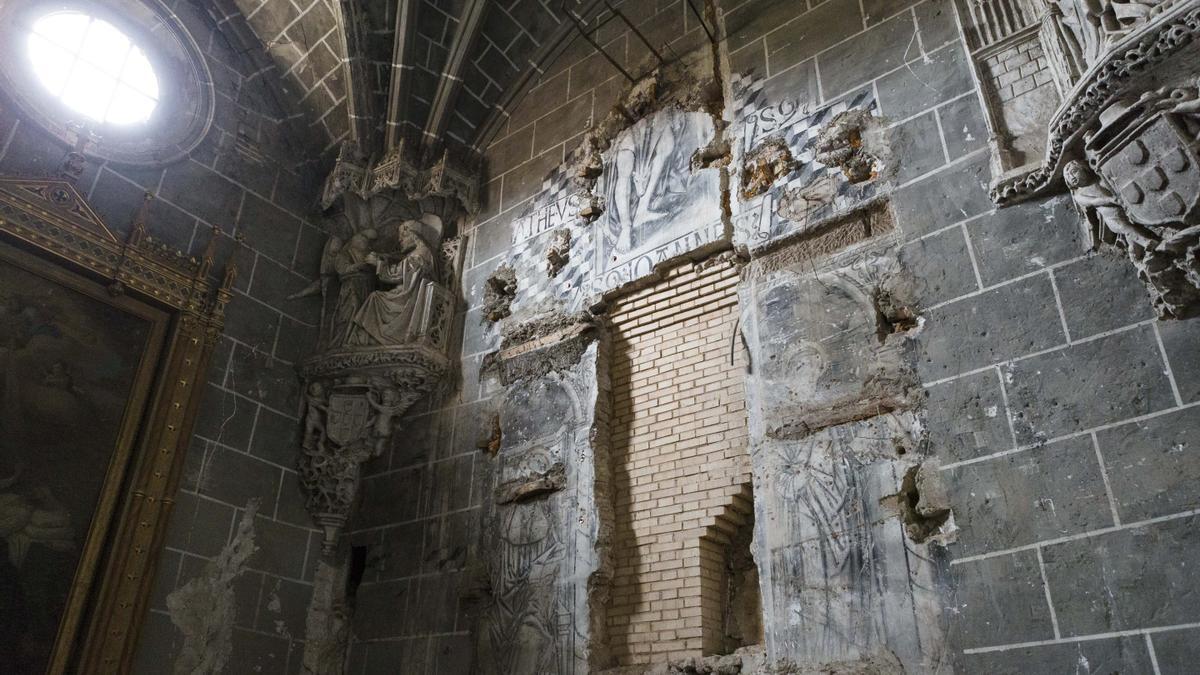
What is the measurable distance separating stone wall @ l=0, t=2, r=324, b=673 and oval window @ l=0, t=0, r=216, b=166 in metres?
0.14

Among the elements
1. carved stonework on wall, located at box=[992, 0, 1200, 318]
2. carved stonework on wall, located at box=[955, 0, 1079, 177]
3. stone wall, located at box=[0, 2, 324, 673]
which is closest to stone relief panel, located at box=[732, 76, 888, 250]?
carved stonework on wall, located at box=[955, 0, 1079, 177]

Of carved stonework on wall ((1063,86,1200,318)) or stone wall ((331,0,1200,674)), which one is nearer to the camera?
carved stonework on wall ((1063,86,1200,318))

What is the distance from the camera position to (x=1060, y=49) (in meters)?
4.31

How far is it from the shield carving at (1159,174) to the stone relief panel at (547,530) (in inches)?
135

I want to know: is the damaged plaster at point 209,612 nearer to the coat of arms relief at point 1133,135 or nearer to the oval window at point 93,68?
the oval window at point 93,68

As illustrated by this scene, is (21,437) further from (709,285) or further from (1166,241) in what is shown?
(1166,241)

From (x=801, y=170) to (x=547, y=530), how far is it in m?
2.96

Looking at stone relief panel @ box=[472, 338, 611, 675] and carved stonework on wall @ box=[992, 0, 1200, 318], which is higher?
carved stonework on wall @ box=[992, 0, 1200, 318]

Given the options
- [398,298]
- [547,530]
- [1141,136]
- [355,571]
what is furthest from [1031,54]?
[355,571]

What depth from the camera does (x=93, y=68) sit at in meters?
7.02

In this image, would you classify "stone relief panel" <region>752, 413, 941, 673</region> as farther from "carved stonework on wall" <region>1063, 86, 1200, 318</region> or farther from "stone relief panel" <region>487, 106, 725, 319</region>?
"stone relief panel" <region>487, 106, 725, 319</region>

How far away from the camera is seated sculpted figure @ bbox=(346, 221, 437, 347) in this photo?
7.17 metres

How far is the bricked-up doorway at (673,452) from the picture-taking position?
5141mm

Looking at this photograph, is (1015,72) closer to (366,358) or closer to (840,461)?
(840,461)
